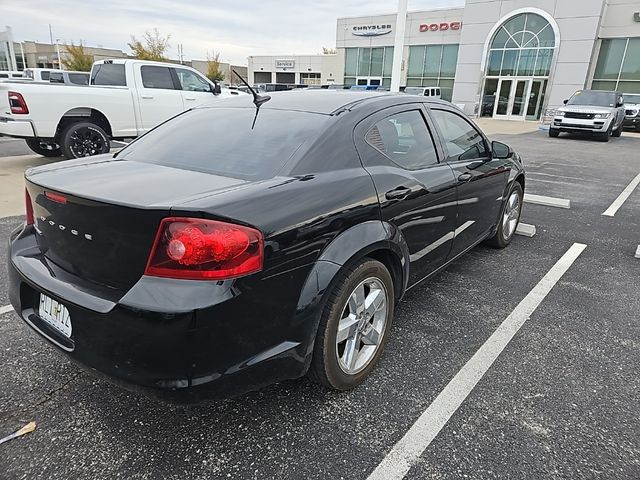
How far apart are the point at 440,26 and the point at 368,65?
6879 millimetres

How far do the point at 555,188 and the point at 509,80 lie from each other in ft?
75.6

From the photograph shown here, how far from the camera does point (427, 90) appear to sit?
2669 cm

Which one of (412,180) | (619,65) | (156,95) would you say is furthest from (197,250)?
(619,65)

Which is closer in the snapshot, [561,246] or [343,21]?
[561,246]

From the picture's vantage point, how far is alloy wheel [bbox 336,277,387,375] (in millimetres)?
2389

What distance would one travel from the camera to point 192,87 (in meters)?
10.2

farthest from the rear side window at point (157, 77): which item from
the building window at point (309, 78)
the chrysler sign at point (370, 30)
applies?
the building window at point (309, 78)

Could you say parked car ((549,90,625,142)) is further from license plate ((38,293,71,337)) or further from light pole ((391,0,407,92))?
license plate ((38,293,71,337))

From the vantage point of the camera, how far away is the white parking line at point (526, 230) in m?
5.27

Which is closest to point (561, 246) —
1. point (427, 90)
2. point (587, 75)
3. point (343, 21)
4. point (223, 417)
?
point (223, 417)

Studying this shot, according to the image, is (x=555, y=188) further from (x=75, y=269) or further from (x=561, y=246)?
(x=75, y=269)

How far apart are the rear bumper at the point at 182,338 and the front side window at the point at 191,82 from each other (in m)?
8.92

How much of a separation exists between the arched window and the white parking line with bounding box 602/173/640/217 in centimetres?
2081

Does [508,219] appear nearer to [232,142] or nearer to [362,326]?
[362,326]
